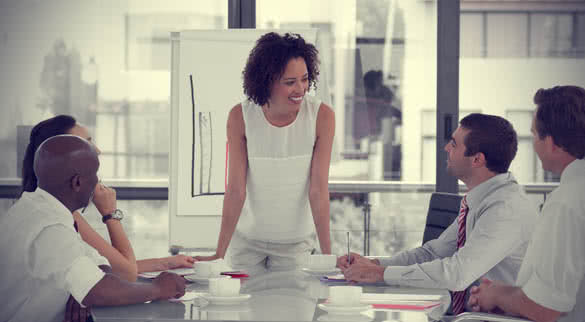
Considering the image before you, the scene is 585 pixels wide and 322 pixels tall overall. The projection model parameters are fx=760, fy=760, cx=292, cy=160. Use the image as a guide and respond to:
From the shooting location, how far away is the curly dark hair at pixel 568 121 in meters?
2.05

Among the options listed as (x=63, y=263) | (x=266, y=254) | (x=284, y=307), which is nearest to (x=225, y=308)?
(x=284, y=307)

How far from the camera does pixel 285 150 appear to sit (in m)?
2.99

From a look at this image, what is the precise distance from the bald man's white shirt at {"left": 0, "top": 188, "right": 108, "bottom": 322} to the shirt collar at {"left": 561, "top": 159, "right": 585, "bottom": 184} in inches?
48.7

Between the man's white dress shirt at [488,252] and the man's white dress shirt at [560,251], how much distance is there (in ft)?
1.49

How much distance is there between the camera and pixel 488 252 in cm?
243

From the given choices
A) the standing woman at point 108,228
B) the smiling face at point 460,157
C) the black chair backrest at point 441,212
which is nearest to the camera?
the standing woman at point 108,228

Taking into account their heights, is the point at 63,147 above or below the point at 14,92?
below

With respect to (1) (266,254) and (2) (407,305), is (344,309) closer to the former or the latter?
(2) (407,305)

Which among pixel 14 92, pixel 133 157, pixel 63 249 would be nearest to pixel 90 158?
pixel 63 249

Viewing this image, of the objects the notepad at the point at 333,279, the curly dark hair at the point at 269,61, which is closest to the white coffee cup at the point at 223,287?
the notepad at the point at 333,279

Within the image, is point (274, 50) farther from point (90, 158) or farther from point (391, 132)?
point (391, 132)

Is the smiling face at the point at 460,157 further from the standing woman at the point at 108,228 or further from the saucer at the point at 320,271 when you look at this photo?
the standing woman at the point at 108,228

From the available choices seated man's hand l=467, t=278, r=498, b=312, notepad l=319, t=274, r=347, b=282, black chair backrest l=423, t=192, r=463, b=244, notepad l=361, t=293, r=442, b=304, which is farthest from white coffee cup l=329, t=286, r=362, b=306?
black chair backrest l=423, t=192, r=463, b=244

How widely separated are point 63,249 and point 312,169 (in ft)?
4.18
